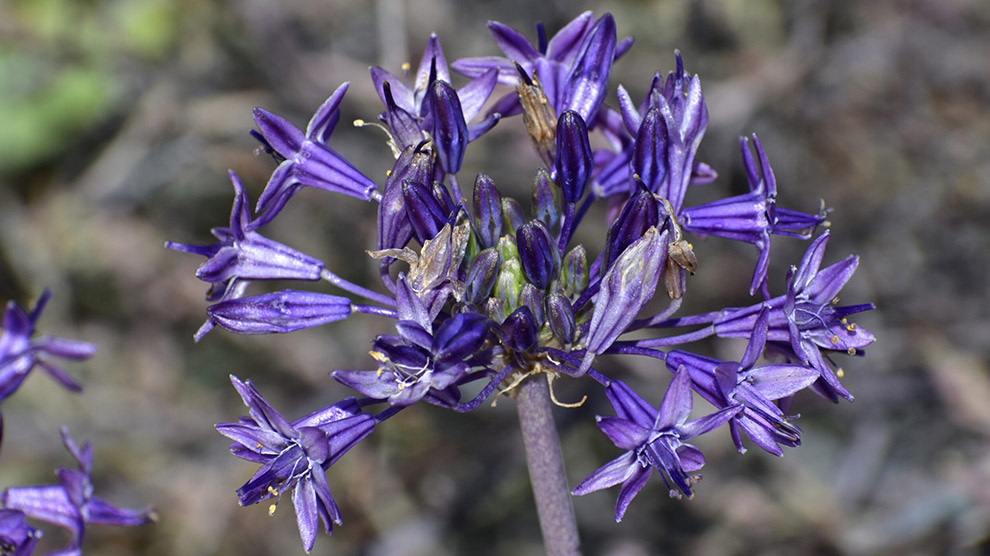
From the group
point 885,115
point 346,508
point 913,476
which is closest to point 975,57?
point 885,115

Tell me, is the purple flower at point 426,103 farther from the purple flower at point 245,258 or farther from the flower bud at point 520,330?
the flower bud at point 520,330

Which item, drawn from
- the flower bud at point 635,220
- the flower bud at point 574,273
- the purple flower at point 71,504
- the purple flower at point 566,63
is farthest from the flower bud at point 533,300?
the purple flower at point 71,504

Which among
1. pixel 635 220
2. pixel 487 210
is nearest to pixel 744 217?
pixel 635 220

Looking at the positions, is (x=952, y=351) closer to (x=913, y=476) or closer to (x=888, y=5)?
(x=913, y=476)

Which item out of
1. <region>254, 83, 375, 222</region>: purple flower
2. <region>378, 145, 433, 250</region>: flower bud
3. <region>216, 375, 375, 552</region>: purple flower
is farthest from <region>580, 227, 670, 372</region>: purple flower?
<region>254, 83, 375, 222</region>: purple flower

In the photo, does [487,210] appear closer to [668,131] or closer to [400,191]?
[400,191]

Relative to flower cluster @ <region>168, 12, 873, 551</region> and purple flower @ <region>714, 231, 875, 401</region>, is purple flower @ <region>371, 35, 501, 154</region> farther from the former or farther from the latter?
purple flower @ <region>714, 231, 875, 401</region>
